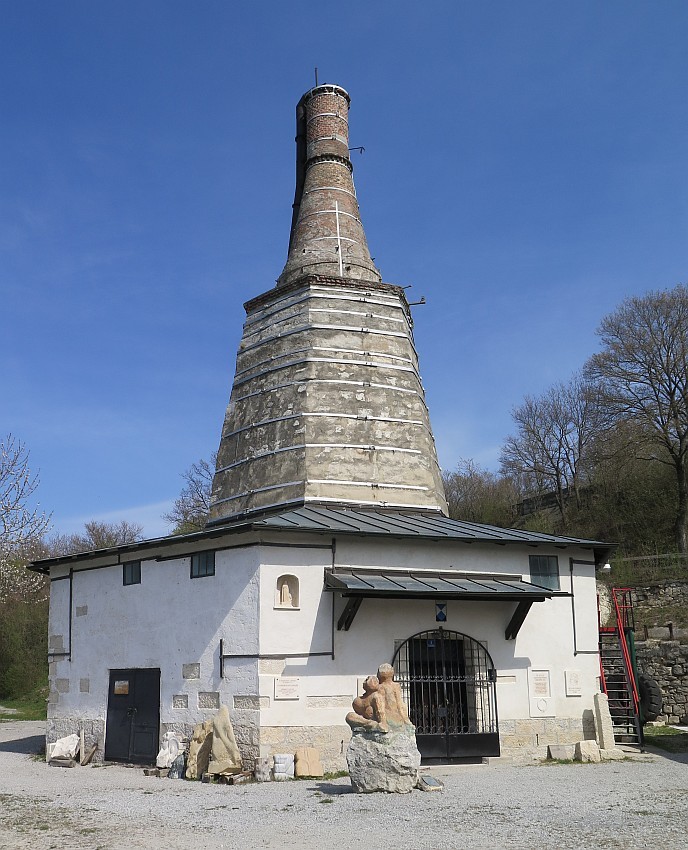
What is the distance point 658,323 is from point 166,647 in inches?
955

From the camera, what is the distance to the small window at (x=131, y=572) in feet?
48.5

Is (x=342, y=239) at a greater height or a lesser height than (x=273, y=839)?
greater

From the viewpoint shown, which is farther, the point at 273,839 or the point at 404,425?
the point at 404,425

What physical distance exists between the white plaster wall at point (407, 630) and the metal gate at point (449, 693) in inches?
7.9

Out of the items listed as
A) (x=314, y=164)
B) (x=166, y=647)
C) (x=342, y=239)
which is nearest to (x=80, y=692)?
(x=166, y=647)

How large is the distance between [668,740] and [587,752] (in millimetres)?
3744

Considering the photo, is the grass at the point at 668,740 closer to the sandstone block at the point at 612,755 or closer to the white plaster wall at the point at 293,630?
the sandstone block at the point at 612,755

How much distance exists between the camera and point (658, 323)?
31938 millimetres

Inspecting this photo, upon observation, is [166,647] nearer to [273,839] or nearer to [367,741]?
[367,741]

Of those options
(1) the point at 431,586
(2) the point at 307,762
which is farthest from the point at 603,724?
(2) the point at 307,762

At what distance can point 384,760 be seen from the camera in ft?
33.4

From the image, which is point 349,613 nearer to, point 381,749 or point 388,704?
point 388,704

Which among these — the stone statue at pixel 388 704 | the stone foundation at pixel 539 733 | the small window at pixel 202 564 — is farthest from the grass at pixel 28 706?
the stone statue at pixel 388 704

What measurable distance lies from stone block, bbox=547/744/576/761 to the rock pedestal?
4302mm
